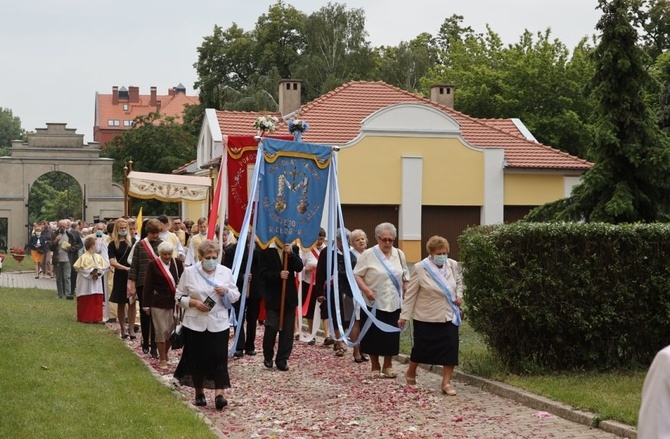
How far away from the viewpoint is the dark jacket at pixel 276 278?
14289 mm

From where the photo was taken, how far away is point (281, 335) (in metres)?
14.3

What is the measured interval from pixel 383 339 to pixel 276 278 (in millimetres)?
1808

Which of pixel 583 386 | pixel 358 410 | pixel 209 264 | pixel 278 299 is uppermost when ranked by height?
pixel 209 264

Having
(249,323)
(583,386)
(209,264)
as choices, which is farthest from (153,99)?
(583,386)

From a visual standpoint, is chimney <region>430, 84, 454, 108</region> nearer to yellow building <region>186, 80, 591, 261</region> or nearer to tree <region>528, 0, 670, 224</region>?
yellow building <region>186, 80, 591, 261</region>

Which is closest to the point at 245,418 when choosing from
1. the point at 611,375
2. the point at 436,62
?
the point at 611,375

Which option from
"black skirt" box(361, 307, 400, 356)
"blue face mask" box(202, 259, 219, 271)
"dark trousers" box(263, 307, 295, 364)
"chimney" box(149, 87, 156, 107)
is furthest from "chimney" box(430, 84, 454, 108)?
"chimney" box(149, 87, 156, 107)

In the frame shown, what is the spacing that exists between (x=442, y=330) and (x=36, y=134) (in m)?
51.7

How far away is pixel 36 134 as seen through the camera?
2379 inches

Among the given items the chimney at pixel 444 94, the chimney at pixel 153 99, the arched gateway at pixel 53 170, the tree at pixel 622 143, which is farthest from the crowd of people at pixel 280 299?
the chimney at pixel 153 99

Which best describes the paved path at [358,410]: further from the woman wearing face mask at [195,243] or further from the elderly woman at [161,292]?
the woman wearing face mask at [195,243]

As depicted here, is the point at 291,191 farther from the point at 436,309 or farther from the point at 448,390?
the point at 448,390

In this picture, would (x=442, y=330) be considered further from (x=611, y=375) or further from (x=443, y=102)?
(x=443, y=102)

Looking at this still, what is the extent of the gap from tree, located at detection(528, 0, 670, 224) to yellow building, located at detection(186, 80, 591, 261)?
1781 centimetres
